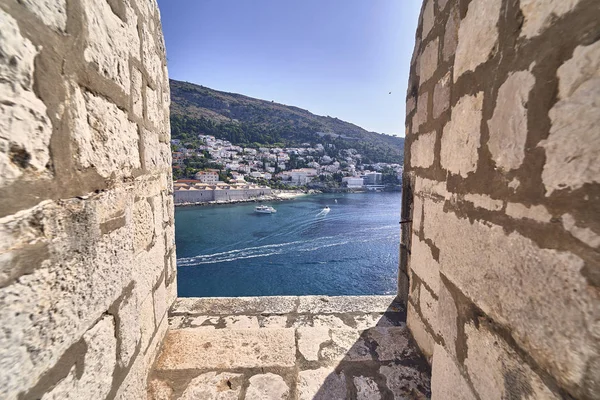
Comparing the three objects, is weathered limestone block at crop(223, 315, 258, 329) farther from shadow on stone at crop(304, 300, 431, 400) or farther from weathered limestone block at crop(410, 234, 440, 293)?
weathered limestone block at crop(410, 234, 440, 293)

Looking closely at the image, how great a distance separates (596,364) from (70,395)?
122 cm

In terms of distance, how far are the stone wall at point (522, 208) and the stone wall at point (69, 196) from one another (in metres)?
1.15

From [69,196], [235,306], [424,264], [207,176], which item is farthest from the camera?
[207,176]

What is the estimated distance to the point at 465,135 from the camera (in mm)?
966

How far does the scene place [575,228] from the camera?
0.53 metres

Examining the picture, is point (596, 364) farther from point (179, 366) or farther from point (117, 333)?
point (179, 366)

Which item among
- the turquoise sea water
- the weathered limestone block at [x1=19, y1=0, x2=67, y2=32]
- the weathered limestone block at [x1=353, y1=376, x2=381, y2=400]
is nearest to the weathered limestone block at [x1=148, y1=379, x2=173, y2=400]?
the weathered limestone block at [x1=353, y1=376, x2=381, y2=400]

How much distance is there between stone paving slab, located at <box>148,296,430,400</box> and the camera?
145 cm

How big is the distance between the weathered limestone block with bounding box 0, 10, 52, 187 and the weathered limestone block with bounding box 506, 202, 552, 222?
3.85 ft

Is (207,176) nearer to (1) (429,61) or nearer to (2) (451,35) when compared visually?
(1) (429,61)

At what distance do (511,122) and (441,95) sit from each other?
94 centimetres

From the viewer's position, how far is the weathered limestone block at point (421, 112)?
1.78 metres

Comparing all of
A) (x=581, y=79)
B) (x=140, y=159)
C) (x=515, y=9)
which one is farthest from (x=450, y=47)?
(x=140, y=159)

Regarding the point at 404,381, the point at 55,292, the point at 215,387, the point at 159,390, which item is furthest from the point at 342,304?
the point at 55,292
